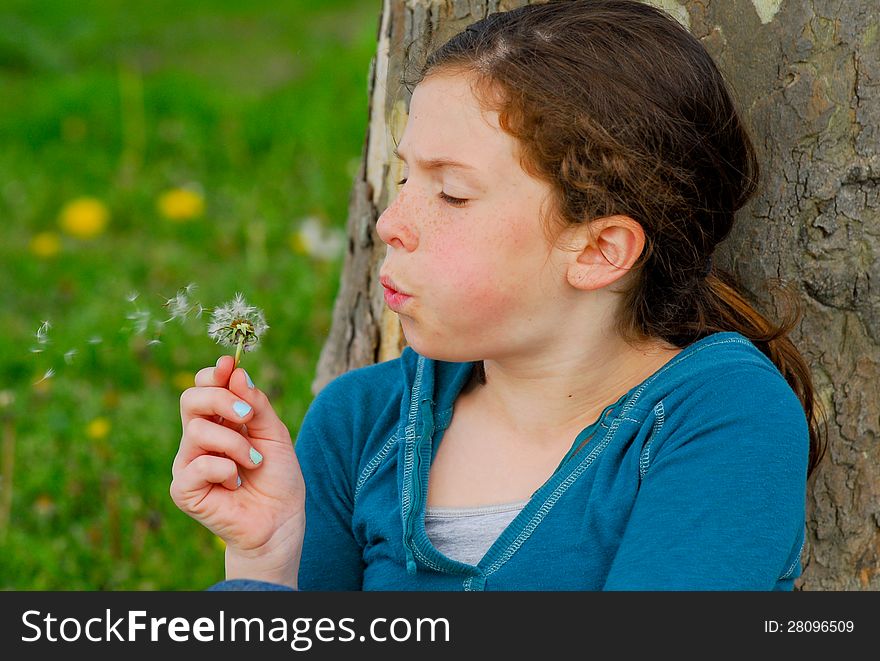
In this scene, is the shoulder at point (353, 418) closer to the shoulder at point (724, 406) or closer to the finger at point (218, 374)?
the finger at point (218, 374)

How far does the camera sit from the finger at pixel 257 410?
1668 millimetres

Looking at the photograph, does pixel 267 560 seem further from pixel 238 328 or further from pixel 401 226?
pixel 401 226

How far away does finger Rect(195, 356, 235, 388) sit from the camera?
65.3 inches

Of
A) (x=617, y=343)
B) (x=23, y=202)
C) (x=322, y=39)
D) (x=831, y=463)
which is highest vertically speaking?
(x=322, y=39)

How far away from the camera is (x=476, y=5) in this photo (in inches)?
81.5

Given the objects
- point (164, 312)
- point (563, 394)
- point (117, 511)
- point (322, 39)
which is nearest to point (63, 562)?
point (117, 511)

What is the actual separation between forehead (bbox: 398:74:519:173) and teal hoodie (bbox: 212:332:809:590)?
417mm

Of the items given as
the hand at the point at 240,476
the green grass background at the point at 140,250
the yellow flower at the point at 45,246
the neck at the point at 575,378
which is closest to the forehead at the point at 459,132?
the neck at the point at 575,378

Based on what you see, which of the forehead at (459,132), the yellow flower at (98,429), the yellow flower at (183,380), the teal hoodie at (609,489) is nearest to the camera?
the teal hoodie at (609,489)

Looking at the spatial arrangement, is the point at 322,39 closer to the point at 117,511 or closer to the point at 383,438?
the point at 117,511

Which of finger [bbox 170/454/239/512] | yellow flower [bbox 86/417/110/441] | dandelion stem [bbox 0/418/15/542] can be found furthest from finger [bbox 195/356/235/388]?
yellow flower [bbox 86/417/110/441]

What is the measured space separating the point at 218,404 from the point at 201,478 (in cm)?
12

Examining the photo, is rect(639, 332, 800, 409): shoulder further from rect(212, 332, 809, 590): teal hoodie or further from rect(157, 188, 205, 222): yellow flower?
rect(157, 188, 205, 222): yellow flower
